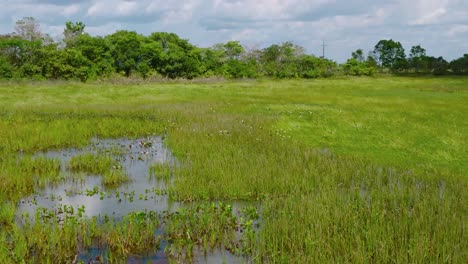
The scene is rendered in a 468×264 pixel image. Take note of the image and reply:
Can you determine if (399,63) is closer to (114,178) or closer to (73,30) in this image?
(73,30)

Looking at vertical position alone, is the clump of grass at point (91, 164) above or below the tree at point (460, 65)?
below

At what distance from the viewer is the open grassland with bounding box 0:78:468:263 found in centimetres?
972

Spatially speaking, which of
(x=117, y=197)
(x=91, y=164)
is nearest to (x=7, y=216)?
(x=117, y=197)

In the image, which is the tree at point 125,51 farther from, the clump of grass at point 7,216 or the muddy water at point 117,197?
the clump of grass at point 7,216

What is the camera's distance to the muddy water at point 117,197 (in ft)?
32.3

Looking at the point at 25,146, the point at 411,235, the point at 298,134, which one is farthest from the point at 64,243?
the point at 298,134

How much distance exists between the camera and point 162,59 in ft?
266

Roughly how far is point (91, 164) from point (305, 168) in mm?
8589

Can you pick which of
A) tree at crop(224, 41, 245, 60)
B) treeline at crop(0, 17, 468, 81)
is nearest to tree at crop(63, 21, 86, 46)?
treeline at crop(0, 17, 468, 81)

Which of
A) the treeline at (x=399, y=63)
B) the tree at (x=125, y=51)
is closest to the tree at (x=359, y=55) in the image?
the treeline at (x=399, y=63)

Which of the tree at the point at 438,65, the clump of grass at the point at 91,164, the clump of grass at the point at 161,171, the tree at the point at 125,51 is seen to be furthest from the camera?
the tree at the point at 438,65

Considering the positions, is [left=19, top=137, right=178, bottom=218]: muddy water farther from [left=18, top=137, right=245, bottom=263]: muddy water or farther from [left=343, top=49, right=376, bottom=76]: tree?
[left=343, top=49, right=376, bottom=76]: tree

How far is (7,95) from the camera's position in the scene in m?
42.5

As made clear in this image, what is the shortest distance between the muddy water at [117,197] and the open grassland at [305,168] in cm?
57
